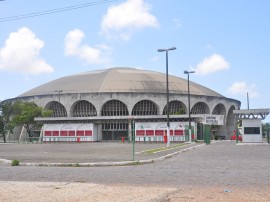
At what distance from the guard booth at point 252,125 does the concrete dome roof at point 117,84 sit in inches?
1671

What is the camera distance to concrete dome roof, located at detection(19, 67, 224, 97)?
8381 cm

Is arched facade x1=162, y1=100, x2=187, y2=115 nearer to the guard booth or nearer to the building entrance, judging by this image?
the building entrance

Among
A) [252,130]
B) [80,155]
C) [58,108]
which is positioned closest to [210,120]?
[252,130]

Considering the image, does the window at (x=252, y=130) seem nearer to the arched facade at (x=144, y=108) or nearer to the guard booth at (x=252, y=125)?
the guard booth at (x=252, y=125)

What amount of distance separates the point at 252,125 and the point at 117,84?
47477 millimetres

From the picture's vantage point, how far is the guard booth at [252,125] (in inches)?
1641

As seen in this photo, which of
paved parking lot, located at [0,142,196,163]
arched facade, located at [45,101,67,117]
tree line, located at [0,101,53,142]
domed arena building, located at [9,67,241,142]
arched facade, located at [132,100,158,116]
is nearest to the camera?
paved parking lot, located at [0,142,196,163]

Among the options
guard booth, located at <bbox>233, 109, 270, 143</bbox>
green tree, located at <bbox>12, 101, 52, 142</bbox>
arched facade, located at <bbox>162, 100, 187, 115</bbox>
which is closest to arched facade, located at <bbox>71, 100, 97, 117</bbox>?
green tree, located at <bbox>12, 101, 52, 142</bbox>

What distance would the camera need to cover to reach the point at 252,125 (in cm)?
4206

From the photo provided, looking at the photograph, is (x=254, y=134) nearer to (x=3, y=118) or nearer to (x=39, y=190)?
(x=39, y=190)

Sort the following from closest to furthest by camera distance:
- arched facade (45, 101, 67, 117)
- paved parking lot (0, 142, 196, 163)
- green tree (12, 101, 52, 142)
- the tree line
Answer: paved parking lot (0, 142, 196, 163)
green tree (12, 101, 52, 142)
the tree line
arched facade (45, 101, 67, 117)

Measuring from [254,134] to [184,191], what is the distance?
35257 mm

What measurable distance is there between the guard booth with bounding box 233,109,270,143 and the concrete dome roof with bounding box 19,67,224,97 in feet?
139

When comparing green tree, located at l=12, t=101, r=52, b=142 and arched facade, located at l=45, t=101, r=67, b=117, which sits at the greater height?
arched facade, located at l=45, t=101, r=67, b=117
